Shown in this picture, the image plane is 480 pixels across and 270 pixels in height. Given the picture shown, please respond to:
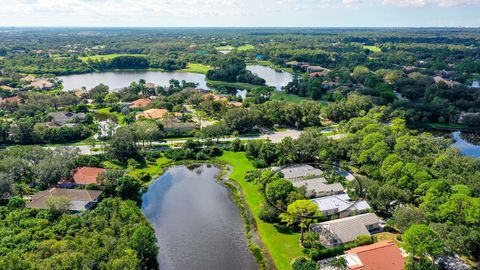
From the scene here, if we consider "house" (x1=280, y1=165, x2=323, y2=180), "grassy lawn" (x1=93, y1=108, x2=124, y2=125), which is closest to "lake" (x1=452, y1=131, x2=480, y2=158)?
"house" (x1=280, y1=165, x2=323, y2=180)

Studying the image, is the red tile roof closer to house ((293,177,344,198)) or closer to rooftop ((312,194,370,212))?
house ((293,177,344,198))

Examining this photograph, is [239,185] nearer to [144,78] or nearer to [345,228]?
[345,228]

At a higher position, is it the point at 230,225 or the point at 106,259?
the point at 106,259

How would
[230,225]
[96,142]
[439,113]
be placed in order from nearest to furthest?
1. [230,225]
2. [96,142]
3. [439,113]

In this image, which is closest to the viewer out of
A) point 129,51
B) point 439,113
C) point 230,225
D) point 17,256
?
point 17,256

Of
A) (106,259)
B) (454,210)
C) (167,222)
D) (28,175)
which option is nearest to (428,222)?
(454,210)

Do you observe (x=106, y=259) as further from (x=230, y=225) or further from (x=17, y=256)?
(x=230, y=225)
